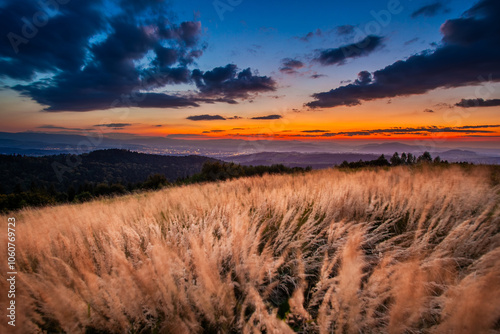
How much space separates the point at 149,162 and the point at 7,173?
177ft

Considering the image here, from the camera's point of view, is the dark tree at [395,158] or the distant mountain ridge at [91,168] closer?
the dark tree at [395,158]

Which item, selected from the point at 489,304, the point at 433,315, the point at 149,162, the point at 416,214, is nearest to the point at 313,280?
the point at 433,315

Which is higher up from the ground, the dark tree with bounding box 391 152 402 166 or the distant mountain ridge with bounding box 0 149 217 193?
the dark tree with bounding box 391 152 402 166

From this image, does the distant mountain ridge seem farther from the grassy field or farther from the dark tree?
the grassy field

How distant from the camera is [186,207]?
5383mm

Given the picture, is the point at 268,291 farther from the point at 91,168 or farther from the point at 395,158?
the point at 91,168
